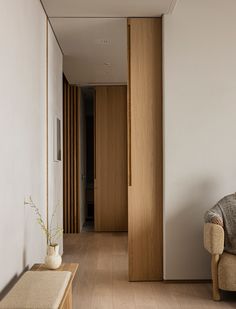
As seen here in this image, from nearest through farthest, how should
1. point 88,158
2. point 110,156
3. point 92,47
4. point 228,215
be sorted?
point 228,215 → point 92,47 → point 110,156 → point 88,158

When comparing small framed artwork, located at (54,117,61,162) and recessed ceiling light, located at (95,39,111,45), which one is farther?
recessed ceiling light, located at (95,39,111,45)

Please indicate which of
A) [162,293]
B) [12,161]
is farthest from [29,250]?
[162,293]

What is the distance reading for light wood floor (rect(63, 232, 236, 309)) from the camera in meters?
4.00

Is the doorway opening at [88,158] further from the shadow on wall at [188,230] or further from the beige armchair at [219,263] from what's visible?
the beige armchair at [219,263]

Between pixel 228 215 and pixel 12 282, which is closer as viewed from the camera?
pixel 12 282

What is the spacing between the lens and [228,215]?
4.39 metres

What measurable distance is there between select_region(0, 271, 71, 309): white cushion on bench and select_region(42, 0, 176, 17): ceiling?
2618 mm

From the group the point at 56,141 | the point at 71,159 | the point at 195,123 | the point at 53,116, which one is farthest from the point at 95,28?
the point at 71,159

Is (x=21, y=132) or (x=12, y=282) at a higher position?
(x=21, y=132)

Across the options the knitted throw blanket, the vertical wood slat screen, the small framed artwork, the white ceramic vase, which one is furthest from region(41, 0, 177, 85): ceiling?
the white ceramic vase

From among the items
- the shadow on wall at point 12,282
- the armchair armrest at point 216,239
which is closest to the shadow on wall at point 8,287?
the shadow on wall at point 12,282

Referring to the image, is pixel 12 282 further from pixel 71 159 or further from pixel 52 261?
pixel 71 159

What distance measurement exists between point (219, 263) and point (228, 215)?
1.63ft

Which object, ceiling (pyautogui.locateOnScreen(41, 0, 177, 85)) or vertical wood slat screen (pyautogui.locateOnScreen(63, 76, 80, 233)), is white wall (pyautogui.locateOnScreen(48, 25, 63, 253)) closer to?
ceiling (pyautogui.locateOnScreen(41, 0, 177, 85))
